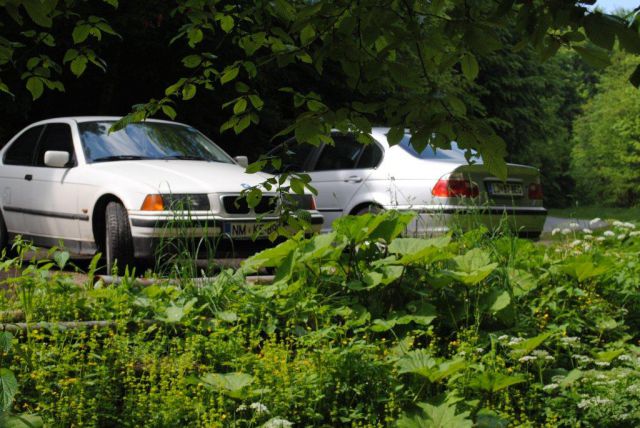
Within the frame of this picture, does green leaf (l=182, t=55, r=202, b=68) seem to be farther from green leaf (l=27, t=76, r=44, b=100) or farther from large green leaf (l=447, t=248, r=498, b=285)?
large green leaf (l=447, t=248, r=498, b=285)

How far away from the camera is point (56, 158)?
8875 mm

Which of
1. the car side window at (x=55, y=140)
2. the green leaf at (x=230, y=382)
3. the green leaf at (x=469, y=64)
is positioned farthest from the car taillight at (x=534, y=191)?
the green leaf at (x=469, y=64)

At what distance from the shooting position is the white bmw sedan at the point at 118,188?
26.4 ft

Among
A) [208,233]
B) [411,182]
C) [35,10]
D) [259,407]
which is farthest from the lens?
[411,182]

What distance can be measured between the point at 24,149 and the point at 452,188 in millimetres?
4605

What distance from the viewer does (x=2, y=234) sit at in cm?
1005

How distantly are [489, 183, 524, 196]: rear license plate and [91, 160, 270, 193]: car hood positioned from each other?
2488mm

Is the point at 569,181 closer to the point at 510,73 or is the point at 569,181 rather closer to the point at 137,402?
the point at 510,73

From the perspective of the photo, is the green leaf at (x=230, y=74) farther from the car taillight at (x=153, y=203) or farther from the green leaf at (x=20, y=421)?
the car taillight at (x=153, y=203)

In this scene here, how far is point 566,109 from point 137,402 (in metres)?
58.3

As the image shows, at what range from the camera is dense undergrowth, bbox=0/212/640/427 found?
405 centimetres

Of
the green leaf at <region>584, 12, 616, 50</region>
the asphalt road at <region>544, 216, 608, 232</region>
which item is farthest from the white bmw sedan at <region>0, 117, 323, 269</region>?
the green leaf at <region>584, 12, 616, 50</region>

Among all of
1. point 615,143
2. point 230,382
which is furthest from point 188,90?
point 615,143

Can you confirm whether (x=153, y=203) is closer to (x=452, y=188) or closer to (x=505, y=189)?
(x=452, y=188)
